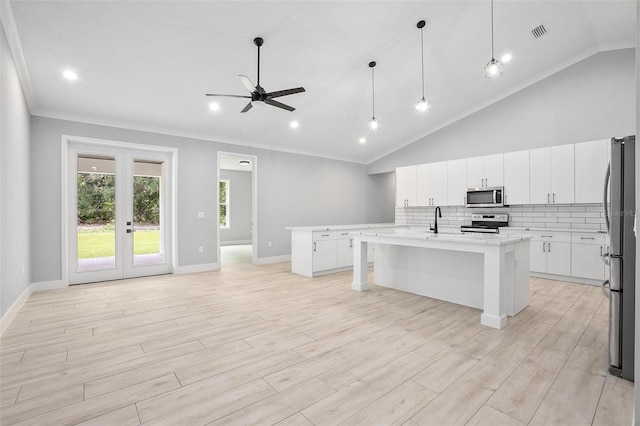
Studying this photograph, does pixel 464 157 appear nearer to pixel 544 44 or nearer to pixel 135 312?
pixel 544 44

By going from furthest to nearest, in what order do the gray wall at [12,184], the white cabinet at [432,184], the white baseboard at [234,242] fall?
the white baseboard at [234,242], the white cabinet at [432,184], the gray wall at [12,184]

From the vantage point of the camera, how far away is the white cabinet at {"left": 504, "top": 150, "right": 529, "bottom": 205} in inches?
213

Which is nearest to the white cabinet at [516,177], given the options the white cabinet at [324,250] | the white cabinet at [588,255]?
the white cabinet at [588,255]

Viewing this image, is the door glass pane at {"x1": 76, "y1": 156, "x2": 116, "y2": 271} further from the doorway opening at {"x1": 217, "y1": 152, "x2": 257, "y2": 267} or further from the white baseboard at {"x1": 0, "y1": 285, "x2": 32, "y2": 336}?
the doorway opening at {"x1": 217, "y1": 152, "x2": 257, "y2": 267}

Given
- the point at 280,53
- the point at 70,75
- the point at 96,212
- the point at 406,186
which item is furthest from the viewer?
the point at 406,186

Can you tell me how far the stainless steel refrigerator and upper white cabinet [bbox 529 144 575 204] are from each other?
3.50 meters

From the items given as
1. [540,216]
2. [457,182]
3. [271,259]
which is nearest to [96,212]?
[271,259]

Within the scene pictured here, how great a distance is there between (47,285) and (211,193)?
290 centimetres

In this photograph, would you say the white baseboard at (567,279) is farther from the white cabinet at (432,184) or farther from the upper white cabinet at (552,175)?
the white cabinet at (432,184)

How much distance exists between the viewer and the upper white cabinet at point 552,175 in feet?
16.3

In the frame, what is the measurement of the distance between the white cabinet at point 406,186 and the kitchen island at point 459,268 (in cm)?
305

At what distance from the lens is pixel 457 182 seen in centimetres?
634

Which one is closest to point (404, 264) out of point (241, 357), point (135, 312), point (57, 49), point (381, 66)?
point (241, 357)

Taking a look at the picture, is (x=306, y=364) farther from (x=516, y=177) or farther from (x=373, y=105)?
(x=516, y=177)
